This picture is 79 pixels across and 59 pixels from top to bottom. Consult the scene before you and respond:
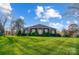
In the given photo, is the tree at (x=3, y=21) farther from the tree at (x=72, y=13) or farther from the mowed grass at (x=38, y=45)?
the tree at (x=72, y=13)

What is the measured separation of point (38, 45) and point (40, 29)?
0.16 meters

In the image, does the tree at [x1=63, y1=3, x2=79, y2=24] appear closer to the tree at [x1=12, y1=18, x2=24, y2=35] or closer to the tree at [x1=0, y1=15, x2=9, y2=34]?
the tree at [x1=12, y1=18, x2=24, y2=35]

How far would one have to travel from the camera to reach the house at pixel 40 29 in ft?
6.34

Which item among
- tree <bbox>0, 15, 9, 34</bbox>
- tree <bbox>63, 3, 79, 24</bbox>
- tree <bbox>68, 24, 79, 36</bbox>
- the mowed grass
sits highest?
tree <bbox>63, 3, 79, 24</bbox>

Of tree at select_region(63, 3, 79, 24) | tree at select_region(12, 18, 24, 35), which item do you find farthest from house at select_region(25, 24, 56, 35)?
tree at select_region(63, 3, 79, 24)

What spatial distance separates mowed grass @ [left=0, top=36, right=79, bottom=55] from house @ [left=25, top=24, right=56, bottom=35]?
0.19 feet

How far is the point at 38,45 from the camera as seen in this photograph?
1918mm

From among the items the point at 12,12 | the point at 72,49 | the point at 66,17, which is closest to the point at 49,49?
the point at 72,49

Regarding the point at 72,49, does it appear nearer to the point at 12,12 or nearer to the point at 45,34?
the point at 45,34

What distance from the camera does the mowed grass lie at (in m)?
1.90

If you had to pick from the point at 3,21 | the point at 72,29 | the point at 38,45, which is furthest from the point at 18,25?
the point at 72,29

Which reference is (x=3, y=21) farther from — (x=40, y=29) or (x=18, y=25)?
(x=40, y=29)

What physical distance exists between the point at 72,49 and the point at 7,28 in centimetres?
65

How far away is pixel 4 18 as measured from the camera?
1.94 meters
